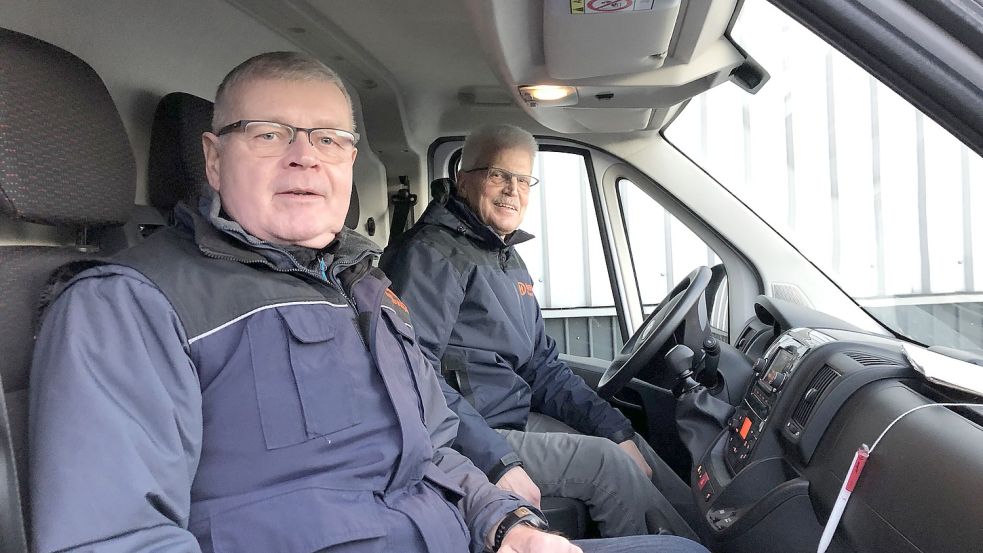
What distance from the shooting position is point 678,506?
2.07 m

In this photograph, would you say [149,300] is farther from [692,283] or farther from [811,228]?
[811,228]

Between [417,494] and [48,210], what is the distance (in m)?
0.78

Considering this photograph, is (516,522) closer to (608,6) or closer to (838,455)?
(838,455)

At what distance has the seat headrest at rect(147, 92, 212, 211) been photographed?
155 centimetres

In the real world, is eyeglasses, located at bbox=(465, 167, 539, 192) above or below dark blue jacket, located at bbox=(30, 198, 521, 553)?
above

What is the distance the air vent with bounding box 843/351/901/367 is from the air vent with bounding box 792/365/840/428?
0.05m

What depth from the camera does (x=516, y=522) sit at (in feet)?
4.58

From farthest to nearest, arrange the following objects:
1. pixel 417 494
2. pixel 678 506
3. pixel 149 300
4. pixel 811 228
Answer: pixel 811 228
pixel 678 506
pixel 417 494
pixel 149 300

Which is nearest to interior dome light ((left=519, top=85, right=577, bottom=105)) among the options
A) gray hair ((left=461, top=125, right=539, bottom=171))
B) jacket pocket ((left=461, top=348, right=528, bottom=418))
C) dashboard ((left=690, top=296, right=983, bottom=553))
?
gray hair ((left=461, top=125, right=539, bottom=171))

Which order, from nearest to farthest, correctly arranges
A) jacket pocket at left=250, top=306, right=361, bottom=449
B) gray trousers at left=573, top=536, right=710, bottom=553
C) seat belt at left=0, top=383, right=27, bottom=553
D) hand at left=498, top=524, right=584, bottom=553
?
seat belt at left=0, top=383, right=27, bottom=553
jacket pocket at left=250, top=306, right=361, bottom=449
hand at left=498, top=524, right=584, bottom=553
gray trousers at left=573, top=536, right=710, bottom=553

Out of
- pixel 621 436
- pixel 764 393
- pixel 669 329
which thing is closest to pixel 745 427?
pixel 764 393

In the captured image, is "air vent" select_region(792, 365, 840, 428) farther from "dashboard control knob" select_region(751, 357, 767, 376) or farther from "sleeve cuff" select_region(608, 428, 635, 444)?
"sleeve cuff" select_region(608, 428, 635, 444)

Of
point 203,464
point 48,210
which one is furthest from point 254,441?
point 48,210

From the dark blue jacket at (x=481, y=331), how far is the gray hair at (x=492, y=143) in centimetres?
21
